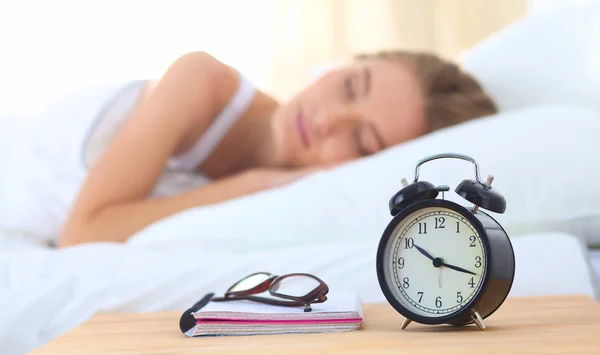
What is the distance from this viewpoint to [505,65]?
159 cm

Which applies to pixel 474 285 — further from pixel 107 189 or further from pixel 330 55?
pixel 330 55

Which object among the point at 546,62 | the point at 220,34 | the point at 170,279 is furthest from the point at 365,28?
the point at 170,279

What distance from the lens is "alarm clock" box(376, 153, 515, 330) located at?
0.60 metres

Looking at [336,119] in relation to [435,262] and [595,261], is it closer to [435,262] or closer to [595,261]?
[595,261]

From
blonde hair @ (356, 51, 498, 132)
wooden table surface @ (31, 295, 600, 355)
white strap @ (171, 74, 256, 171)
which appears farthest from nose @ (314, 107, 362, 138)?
wooden table surface @ (31, 295, 600, 355)

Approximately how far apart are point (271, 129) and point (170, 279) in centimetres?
86

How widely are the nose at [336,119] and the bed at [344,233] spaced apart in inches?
12.9

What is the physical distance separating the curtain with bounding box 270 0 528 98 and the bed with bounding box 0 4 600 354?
1.00 m

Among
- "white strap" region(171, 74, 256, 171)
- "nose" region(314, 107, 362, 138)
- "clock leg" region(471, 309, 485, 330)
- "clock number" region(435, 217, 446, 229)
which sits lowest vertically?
"white strap" region(171, 74, 256, 171)

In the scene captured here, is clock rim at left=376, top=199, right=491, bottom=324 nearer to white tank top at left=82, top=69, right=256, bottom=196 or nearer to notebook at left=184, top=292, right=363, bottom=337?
notebook at left=184, top=292, right=363, bottom=337

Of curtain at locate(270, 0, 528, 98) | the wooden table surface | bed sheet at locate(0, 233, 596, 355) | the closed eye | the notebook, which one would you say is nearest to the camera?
the wooden table surface

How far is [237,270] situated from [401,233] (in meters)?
0.31

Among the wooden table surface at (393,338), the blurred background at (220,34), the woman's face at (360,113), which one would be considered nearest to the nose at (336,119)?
the woman's face at (360,113)

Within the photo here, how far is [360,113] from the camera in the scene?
1.51 meters
